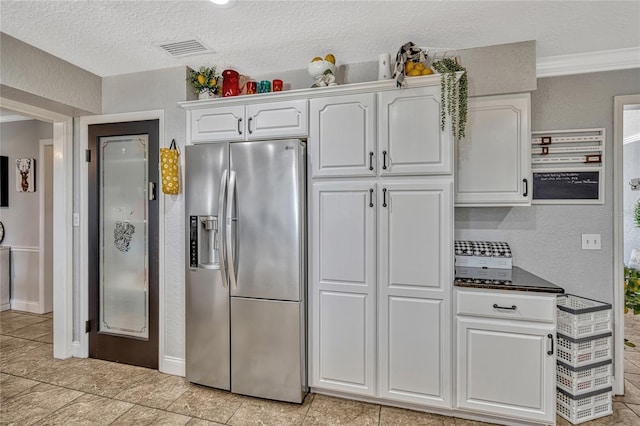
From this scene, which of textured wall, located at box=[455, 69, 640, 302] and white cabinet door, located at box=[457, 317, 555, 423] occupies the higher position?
textured wall, located at box=[455, 69, 640, 302]

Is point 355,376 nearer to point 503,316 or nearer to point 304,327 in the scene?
point 304,327

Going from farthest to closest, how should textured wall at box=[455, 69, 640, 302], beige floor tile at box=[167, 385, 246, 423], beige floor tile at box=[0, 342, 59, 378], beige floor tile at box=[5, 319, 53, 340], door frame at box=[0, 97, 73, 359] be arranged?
beige floor tile at box=[5, 319, 53, 340] < door frame at box=[0, 97, 73, 359] < beige floor tile at box=[0, 342, 59, 378] < textured wall at box=[455, 69, 640, 302] < beige floor tile at box=[167, 385, 246, 423]

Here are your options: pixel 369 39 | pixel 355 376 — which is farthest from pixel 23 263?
pixel 369 39

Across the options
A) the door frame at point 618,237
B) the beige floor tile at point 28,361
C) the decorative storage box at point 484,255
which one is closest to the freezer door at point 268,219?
the decorative storage box at point 484,255

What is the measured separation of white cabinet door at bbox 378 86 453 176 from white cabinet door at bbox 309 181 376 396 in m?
0.24

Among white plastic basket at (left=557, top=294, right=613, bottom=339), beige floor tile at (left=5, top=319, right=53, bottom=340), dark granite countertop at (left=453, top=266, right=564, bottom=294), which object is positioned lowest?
beige floor tile at (left=5, top=319, right=53, bottom=340)

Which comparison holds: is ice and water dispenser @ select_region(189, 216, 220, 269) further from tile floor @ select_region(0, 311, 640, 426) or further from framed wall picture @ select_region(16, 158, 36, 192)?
framed wall picture @ select_region(16, 158, 36, 192)

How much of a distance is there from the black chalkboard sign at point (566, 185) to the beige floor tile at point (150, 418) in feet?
9.85

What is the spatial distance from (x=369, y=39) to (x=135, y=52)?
1759 millimetres

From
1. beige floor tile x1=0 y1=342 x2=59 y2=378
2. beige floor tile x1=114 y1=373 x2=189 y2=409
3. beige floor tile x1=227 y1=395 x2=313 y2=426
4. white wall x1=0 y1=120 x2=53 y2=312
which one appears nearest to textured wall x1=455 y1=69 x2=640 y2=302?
beige floor tile x1=227 y1=395 x2=313 y2=426

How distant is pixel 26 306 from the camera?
4398mm

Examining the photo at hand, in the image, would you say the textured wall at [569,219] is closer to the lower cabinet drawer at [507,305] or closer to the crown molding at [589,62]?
the crown molding at [589,62]

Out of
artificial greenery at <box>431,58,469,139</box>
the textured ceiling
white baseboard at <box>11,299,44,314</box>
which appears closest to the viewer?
the textured ceiling

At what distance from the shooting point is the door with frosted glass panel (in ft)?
9.48
